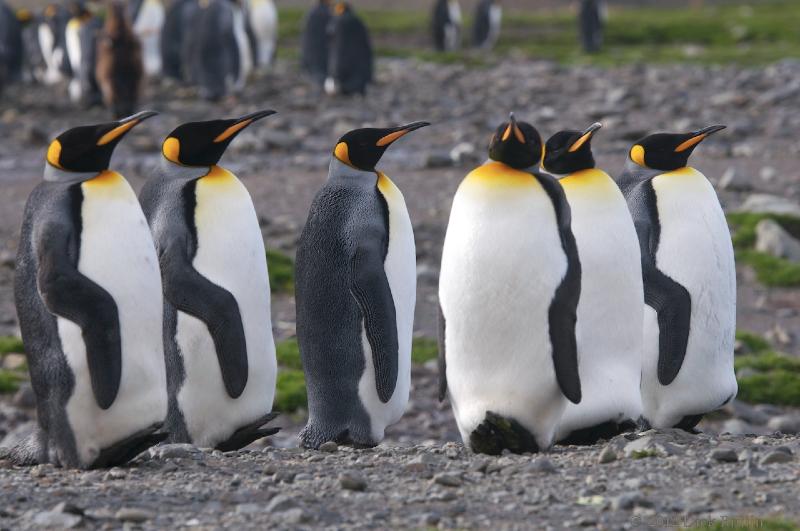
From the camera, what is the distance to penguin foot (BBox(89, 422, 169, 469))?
5.27 meters

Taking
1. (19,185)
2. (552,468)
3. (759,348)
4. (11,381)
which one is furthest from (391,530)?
(19,185)

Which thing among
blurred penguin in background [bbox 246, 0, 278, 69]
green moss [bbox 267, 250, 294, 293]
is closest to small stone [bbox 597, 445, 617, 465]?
green moss [bbox 267, 250, 294, 293]

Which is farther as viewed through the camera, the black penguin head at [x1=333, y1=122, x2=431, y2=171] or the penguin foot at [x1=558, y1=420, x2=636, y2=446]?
the black penguin head at [x1=333, y1=122, x2=431, y2=171]

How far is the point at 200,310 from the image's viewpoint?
6133mm

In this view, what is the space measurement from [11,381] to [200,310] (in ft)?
9.96

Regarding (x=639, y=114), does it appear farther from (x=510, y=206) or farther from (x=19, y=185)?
(x=510, y=206)

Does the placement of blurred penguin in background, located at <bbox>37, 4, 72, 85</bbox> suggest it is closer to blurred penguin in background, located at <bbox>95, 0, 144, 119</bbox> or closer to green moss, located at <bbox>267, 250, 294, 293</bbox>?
blurred penguin in background, located at <bbox>95, 0, 144, 119</bbox>

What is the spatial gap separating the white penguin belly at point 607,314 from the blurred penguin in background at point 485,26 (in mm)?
28716

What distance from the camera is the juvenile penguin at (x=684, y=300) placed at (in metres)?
6.39

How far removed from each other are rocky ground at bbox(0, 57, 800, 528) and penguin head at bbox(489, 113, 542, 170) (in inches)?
43.9

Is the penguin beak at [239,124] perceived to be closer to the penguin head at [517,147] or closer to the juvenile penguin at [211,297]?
the juvenile penguin at [211,297]

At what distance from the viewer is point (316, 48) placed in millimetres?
24688

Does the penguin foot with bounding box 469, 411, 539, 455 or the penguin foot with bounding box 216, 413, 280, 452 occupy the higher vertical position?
the penguin foot with bounding box 469, 411, 539, 455

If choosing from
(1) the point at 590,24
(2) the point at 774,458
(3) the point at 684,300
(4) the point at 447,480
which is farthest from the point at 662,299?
(1) the point at 590,24
